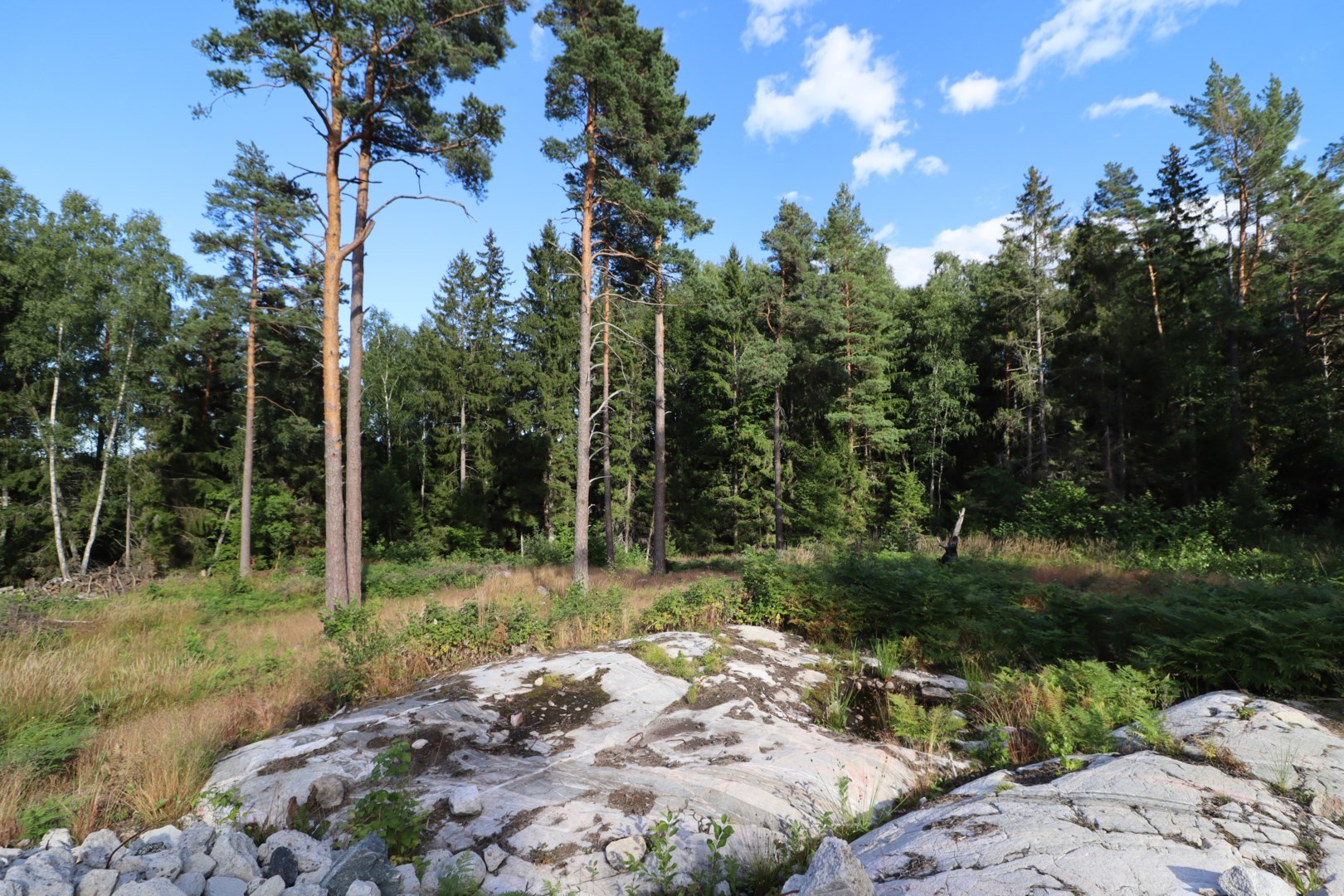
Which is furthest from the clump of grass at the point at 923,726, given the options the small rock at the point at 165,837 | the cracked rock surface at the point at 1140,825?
the small rock at the point at 165,837

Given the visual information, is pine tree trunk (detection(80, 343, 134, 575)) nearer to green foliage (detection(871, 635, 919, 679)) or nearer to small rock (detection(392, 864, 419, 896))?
small rock (detection(392, 864, 419, 896))

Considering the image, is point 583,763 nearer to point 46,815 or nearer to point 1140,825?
point 46,815

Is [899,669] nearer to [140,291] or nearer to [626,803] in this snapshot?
[626,803]

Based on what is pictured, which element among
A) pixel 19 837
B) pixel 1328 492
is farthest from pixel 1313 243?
pixel 19 837

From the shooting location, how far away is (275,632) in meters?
10.8

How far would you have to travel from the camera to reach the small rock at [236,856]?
2.77 m

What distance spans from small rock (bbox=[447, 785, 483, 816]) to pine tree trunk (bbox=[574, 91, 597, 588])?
8.04 m

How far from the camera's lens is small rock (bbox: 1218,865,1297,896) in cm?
192

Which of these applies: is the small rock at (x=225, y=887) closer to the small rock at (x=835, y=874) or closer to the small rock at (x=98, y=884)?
the small rock at (x=98, y=884)

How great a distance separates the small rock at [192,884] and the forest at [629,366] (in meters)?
8.36

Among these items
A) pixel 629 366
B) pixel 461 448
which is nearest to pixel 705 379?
pixel 629 366

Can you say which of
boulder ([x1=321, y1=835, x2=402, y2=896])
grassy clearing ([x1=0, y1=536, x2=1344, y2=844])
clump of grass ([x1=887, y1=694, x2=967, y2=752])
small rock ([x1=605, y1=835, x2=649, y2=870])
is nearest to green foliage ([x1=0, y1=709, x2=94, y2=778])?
grassy clearing ([x1=0, y1=536, x2=1344, y2=844])

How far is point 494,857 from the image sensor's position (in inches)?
119

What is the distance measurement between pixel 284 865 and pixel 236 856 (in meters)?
0.25
